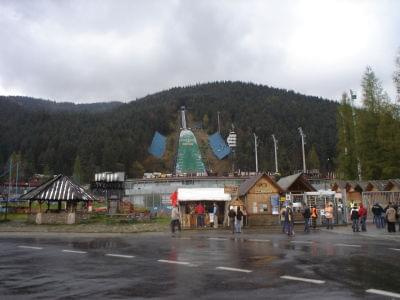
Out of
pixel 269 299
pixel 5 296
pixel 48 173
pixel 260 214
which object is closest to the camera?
pixel 269 299

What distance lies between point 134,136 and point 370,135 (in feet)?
396

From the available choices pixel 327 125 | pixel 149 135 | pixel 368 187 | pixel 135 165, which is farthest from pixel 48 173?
pixel 368 187

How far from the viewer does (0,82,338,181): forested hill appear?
5699 inches

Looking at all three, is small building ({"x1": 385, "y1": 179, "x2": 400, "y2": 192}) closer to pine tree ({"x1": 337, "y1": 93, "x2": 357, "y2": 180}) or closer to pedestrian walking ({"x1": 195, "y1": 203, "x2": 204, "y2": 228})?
pedestrian walking ({"x1": 195, "y1": 203, "x2": 204, "y2": 228})

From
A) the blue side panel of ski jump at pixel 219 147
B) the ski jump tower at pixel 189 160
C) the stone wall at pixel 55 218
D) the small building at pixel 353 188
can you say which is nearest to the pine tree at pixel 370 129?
the small building at pixel 353 188

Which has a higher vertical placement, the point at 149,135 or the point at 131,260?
the point at 149,135

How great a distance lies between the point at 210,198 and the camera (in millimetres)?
33188

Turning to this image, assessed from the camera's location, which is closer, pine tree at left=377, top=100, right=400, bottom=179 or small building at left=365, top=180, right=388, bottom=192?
small building at left=365, top=180, right=388, bottom=192

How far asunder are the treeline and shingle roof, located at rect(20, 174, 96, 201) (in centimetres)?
3060

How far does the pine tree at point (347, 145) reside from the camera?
58441 mm

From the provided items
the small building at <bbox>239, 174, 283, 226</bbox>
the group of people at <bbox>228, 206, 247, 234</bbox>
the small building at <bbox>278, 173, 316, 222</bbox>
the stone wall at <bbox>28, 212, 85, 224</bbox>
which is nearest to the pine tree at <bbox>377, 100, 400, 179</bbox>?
the small building at <bbox>278, 173, 316, 222</bbox>

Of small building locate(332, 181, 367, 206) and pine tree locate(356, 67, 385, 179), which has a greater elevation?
pine tree locate(356, 67, 385, 179)

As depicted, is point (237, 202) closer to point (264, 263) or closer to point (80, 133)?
point (264, 263)

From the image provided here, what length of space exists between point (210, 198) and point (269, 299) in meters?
23.8
